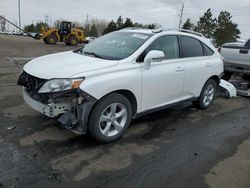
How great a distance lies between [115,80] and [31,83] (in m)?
1.26

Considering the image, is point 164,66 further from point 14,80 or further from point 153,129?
point 14,80

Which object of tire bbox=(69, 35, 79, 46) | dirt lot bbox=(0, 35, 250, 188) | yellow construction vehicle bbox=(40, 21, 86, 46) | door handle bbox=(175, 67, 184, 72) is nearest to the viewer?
dirt lot bbox=(0, 35, 250, 188)

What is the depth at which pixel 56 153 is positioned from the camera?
3289 mm

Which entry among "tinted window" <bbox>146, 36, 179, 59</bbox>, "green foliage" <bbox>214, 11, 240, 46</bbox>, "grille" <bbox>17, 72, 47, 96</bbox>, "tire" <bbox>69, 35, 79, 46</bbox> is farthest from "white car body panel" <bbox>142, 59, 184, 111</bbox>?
"green foliage" <bbox>214, 11, 240, 46</bbox>

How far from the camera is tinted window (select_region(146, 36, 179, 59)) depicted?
4.21 m

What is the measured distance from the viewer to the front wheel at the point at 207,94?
555cm

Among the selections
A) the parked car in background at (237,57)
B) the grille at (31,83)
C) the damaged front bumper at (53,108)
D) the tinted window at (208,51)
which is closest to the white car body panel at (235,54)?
the parked car in background at (237,57)

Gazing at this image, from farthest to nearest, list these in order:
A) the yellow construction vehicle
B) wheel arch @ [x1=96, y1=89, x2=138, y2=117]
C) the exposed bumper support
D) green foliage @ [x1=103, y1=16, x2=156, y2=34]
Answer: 1. green foliage @ [x1=103, y1=16, x2=156, y2=34]
2. the yellow construction vehicle
3. the exposed bumper support
4. wheel arch @ [x1=96, y1=89, x2=138, y2=117]

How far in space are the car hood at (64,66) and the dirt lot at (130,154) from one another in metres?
1.01

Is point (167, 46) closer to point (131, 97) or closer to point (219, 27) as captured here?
point (131, 97)

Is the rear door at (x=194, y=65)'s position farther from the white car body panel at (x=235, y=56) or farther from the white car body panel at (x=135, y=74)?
the white car body panel at (x=235, y=56)

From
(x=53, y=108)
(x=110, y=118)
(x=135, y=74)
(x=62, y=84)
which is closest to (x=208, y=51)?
(x=135, y=74)

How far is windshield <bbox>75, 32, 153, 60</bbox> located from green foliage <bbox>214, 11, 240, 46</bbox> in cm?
4307

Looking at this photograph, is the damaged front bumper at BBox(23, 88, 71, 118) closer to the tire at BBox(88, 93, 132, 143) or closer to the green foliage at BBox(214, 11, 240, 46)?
the tire at BBox(88, 93, 132, 143)
